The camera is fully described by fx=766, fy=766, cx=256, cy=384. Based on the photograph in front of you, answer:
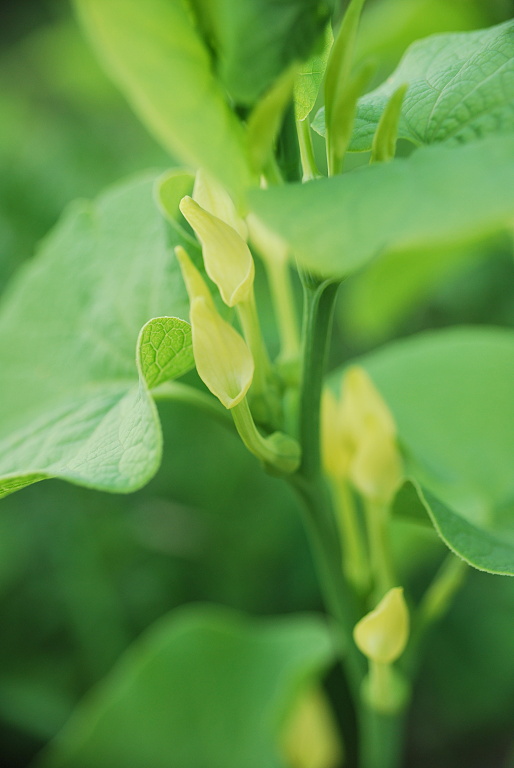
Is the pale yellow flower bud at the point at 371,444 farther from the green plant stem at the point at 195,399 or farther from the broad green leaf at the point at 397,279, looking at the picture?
the broad green leaf at the point at 397,279

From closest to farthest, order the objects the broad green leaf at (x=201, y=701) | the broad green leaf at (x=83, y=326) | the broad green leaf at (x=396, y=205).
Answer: the broad green leaf at (x=396, y=205) → the broad green leaf at (x=83, y=326) → the broad green leaf at (x=201, y=701)

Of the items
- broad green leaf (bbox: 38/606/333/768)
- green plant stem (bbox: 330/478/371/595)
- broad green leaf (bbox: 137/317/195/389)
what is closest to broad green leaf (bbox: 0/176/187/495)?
broad green leaf (bbox: 137/317/195/389)

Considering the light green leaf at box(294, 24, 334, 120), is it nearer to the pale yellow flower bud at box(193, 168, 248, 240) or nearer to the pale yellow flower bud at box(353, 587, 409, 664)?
the pale yellow flower bud at box(193, 168, 248, 240)

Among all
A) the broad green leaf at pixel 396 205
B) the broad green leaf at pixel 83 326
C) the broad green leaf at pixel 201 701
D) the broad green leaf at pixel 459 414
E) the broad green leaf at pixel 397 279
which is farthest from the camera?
the broad green leaf at pixel 397 279

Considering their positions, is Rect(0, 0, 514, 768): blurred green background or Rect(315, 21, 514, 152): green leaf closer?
Rect(315, 21, 514, 152): green leaf

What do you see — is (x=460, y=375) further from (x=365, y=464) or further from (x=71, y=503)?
(x=71, y=503)

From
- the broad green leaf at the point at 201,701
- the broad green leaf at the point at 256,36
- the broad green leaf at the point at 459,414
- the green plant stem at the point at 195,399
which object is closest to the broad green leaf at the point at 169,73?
the broad green leaf at the point at 256,36

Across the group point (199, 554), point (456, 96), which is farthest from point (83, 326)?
point (199, 554)
